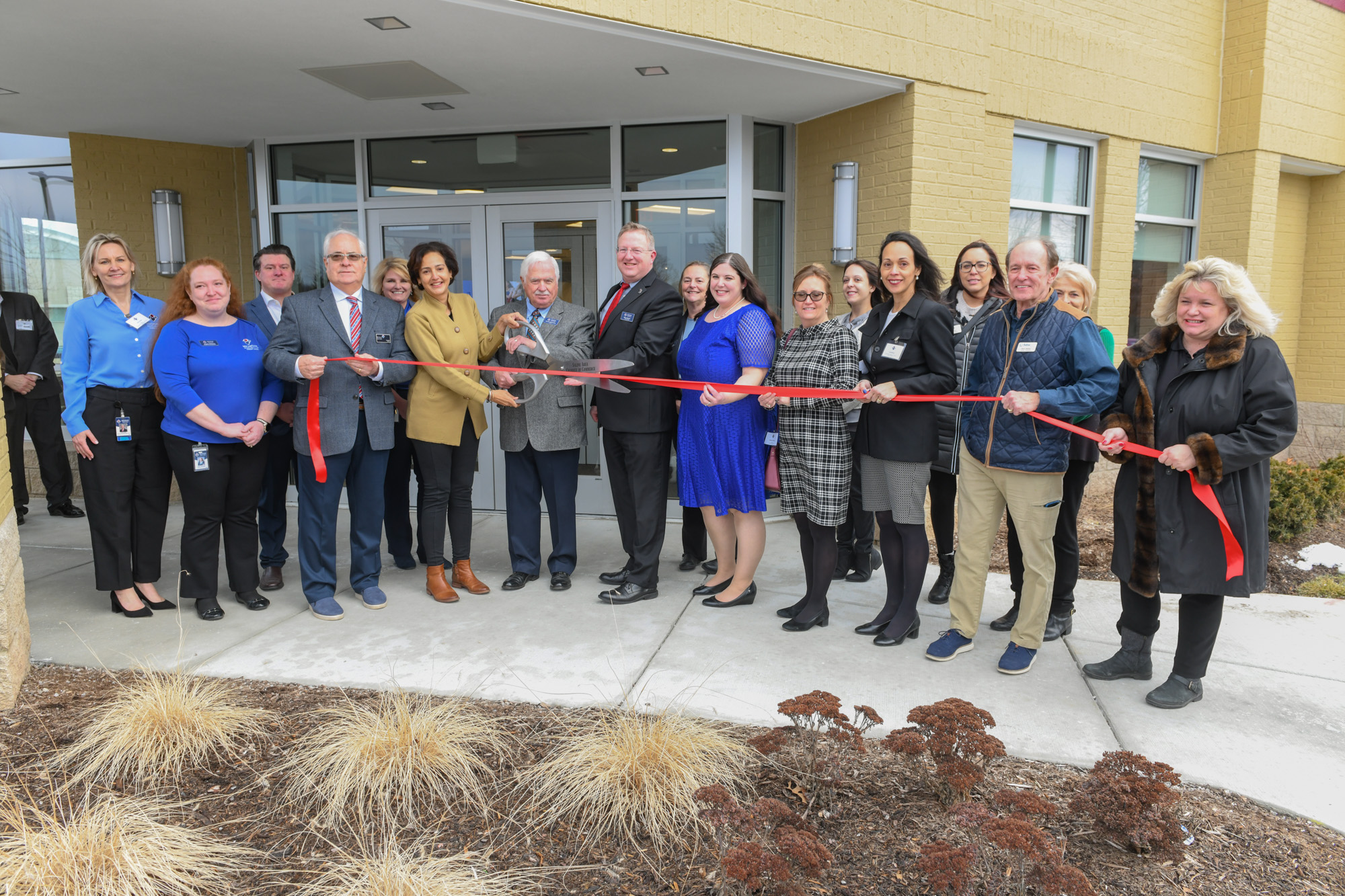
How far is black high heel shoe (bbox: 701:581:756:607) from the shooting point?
15.9 ft

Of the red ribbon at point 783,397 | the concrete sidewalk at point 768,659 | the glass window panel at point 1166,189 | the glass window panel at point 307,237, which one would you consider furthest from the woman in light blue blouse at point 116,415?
the glass window panel at point 1166,189

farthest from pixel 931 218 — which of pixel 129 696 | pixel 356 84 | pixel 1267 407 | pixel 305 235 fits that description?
pixel 129 696

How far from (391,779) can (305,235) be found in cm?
598

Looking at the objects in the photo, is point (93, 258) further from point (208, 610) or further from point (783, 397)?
point (783, 397)

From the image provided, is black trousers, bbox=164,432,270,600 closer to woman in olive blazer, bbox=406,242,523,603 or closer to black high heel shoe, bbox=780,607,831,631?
woman in olive blazer, bbox=406,242,523,603

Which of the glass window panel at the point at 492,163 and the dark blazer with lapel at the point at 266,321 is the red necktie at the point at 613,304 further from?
the glass window panel at the point at 492,163

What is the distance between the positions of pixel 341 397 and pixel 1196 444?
3.92 m

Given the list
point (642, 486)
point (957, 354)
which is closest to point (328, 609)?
point (642, 486)

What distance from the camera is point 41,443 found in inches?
275

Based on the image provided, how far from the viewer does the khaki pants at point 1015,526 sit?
3766 millimetres

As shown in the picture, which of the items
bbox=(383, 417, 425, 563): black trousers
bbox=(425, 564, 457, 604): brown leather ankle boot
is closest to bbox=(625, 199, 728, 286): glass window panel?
bbox=(383, 417, 425, 563): black trousers

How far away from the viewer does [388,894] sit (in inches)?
86.4

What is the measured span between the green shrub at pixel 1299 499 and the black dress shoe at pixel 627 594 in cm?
485

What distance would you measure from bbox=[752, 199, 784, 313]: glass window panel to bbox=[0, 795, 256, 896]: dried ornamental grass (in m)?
5.65
